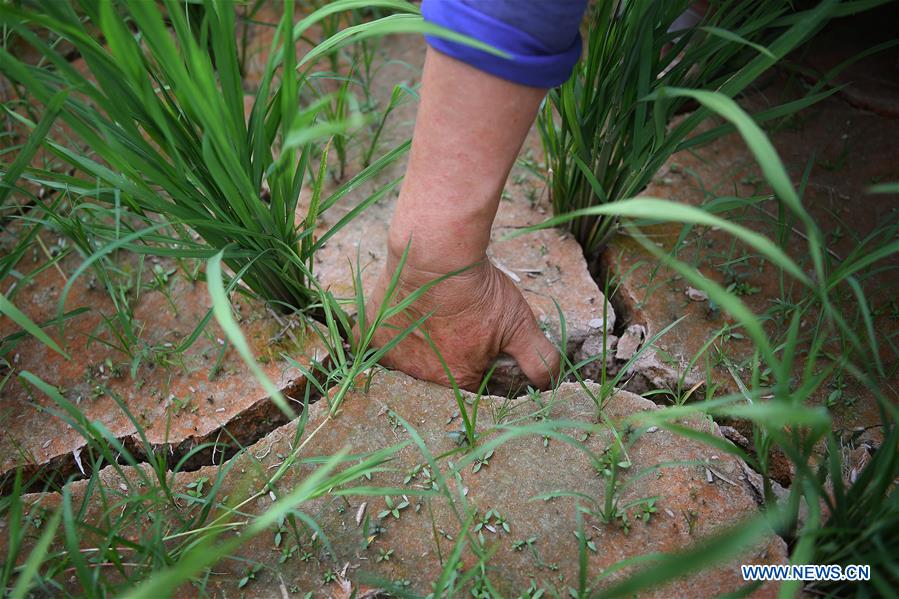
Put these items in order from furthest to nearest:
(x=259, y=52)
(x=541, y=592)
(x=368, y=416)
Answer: (x=259, y=52), (x=368, y=416), (x=541, y=592)

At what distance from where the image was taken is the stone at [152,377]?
1241 millimetres

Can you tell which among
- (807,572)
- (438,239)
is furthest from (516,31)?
(807,572)

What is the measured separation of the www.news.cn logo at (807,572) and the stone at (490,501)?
0.02 metres

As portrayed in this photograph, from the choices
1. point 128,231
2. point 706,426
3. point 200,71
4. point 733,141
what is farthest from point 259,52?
point 706,426

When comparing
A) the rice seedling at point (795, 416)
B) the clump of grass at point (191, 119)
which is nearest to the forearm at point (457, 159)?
the clump of grass at point (191, 119)

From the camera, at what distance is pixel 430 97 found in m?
1.06

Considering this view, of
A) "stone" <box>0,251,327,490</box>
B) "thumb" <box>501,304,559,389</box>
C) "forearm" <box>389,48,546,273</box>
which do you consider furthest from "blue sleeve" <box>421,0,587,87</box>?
"stone" <box>0,251,327,490</box>

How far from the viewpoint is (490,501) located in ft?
3.61

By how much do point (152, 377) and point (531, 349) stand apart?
0.73 m

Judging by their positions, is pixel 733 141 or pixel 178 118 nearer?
pixel 178 118

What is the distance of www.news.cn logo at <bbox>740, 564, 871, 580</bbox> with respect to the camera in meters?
0.83

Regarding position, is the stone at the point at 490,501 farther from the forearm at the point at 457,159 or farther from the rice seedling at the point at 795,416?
the forearm at the point at 457,159

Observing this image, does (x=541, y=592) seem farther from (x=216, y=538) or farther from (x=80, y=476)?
(x=80, y=476)

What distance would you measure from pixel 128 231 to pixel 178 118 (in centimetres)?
27
